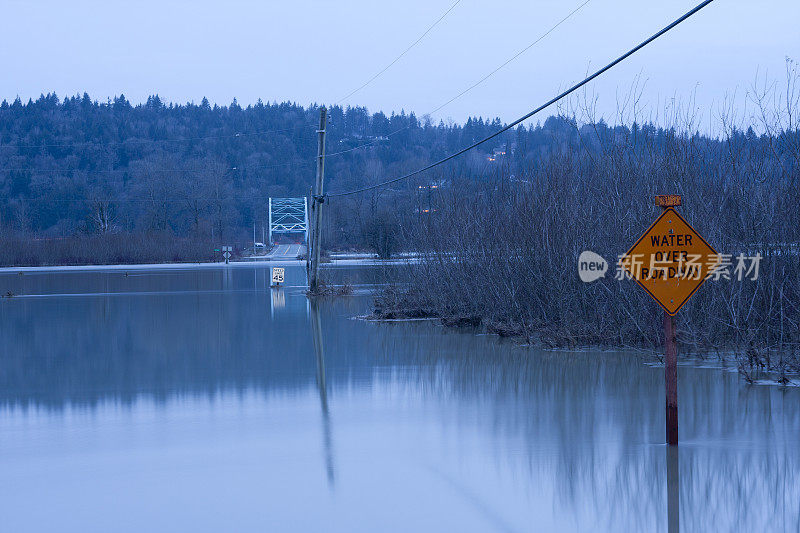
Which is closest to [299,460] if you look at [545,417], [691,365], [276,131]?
[545,417]

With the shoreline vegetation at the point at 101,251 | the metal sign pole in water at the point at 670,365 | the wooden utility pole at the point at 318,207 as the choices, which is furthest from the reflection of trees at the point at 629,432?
the shoreline vegetation at the point at 101,251

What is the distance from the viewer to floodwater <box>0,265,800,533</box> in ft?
22.0

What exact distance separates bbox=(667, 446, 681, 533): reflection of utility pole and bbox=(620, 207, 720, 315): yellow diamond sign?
1320 mm

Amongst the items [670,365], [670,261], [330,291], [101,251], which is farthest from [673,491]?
[101,251]

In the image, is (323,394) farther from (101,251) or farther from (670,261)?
(101,251)

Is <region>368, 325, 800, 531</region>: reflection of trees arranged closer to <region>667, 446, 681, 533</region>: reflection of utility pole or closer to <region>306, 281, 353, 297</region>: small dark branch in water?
<region>667, 446, 681, 533</region>: reflection of utility pole

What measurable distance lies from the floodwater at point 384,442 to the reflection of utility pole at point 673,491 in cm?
2

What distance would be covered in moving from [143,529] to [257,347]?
36.2ft

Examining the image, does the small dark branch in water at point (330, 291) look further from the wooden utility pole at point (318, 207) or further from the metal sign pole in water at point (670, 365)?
the metal sign pole in water at point (670, 365)

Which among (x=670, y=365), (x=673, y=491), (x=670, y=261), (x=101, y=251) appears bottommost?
(x=673, y=491)

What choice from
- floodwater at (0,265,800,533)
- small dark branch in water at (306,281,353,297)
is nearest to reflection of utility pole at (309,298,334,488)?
floodwater at (0,265,800,533)

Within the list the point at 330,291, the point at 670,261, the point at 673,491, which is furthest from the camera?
the point at 330,291

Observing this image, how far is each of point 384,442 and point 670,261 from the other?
3.37m

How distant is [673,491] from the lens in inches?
278
